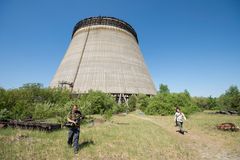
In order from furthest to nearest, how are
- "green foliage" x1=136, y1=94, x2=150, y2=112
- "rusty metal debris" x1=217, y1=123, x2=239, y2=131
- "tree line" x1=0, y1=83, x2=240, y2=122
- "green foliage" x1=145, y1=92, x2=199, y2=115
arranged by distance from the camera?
1. "green foliage" x1=136, y1=94, x2=150, y2=112
2. "green foliage" x1=145, y1=92, x2=199, y2=115
3. "tree line" x1=0, y1=83, x2=240, y2=122
4. "rusty metal debris" x1=217, y1=123, x2=239, y2=131

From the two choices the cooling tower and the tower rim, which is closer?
the cooling tower

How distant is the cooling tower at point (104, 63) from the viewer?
34.3 m

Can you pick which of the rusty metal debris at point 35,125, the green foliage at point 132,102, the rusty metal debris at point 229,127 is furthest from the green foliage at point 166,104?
the rusty metal debris at point 35,125

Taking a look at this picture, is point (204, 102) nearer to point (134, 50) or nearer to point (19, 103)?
point (134, 50)

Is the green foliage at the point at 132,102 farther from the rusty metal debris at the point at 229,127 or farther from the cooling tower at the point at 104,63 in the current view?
the rusty metal debris at the point at 229,127

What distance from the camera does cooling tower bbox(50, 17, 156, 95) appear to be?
113 feet

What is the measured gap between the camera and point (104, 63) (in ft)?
120

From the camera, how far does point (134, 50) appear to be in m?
43.5

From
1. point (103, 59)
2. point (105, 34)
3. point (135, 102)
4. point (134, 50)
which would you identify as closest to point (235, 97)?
point (135, 102)

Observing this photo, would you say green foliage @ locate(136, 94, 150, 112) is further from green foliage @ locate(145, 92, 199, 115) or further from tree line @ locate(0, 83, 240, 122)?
green foliage @ locate(145, 92, 199, 115)

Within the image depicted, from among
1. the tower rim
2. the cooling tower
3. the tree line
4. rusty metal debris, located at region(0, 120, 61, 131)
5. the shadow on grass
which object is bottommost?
the shadow on grass

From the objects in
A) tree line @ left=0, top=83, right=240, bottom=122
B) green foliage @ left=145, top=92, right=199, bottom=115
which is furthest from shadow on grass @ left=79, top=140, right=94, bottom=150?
green foliage @ left=145, top=92, right=199, bottom=115

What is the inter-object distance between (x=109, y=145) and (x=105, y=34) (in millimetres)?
37791

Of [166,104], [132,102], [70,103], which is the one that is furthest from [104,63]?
[70,103]
